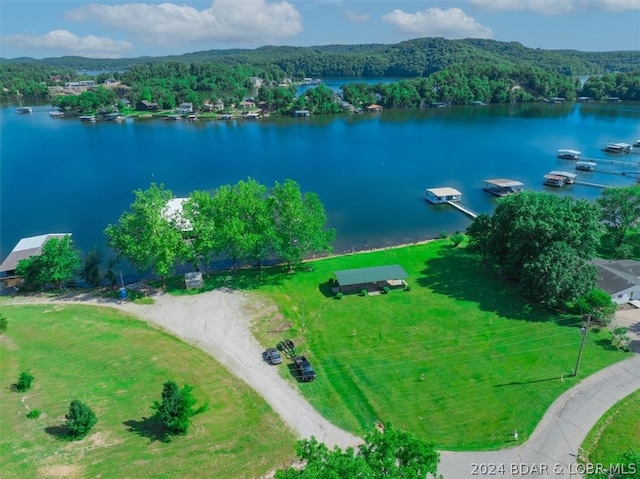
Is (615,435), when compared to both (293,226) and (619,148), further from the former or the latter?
(619,148)

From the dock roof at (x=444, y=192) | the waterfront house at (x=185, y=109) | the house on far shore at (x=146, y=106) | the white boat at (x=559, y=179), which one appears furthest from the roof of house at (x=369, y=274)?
the house on far shore at (x=146, y=106)

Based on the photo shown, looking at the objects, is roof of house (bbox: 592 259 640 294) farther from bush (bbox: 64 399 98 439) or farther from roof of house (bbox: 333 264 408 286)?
bush (bbox: 64 399 98 439)

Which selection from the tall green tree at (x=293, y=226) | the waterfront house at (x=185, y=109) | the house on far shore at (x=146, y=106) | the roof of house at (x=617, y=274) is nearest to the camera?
the roof of house at (x=617, y=274)

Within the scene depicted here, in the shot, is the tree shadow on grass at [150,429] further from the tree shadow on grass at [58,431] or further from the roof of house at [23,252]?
the roof of house at [23,252]

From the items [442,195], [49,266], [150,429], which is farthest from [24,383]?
[442,195]

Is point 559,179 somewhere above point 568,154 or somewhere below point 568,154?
below

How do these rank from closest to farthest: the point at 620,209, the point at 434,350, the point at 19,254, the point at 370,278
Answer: the point at 434,350
the point at 370,278
the point at 19,254
the point at 620,209
